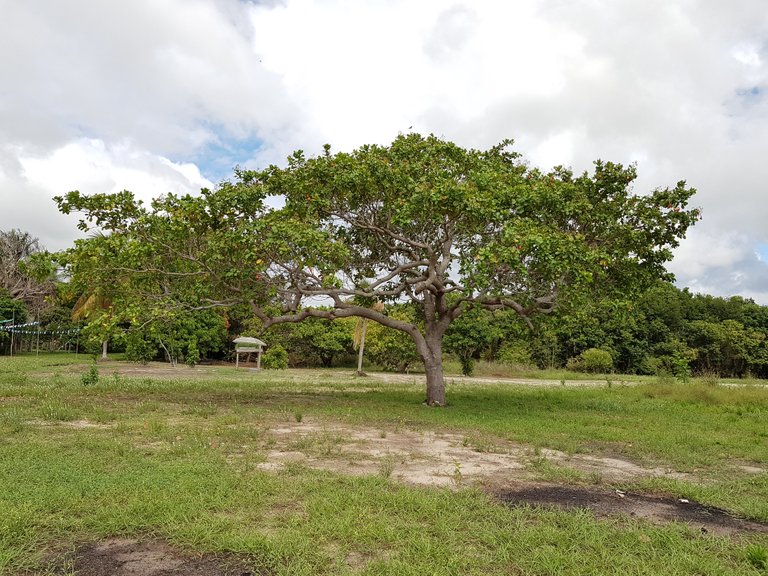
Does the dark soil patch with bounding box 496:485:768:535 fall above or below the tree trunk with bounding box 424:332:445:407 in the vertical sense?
below

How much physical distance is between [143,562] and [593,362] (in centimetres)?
3967

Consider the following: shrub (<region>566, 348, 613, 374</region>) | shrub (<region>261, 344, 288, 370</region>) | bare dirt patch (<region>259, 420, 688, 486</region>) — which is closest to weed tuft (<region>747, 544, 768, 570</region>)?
bare dirt patch (<region>259, 420, 688, 486</region>)

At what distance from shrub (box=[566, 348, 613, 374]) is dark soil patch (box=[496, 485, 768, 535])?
35.9 meters

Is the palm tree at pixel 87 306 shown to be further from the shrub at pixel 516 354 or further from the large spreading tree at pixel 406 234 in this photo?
the shrub at pixel 516 354

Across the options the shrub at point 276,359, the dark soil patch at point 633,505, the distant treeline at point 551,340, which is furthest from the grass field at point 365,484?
the shrub at point 276,359

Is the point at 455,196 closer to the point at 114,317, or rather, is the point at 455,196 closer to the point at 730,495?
the point at 730,495

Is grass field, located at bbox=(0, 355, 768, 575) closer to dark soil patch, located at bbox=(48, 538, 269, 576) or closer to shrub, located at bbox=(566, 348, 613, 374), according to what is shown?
dark soil patch, located at bbox=(48, 538, 269, 576)

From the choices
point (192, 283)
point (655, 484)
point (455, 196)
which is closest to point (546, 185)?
point (455, 196)

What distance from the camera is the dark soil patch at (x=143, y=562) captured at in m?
3.73

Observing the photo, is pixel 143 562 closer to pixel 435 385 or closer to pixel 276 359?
pixel 435 385

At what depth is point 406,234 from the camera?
46.2 ft

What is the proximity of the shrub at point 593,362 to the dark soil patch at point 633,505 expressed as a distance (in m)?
35.9

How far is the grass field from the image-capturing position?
4.10 m

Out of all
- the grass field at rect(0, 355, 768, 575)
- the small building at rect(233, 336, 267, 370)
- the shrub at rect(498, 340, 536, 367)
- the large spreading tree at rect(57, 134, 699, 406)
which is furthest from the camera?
the shrub at rect(498, 340, 536, 367)
